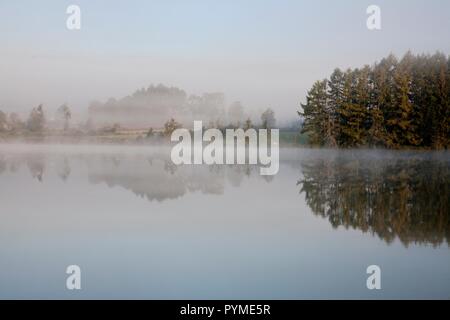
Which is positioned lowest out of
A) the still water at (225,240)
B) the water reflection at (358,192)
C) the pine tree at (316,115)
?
the still water at (225,240)

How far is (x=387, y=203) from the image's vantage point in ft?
32.8

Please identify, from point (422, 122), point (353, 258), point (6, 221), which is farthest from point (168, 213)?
point (422, 122)

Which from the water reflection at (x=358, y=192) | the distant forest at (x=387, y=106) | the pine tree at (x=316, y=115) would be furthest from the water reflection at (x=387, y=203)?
the pine tree at (x=316, y=115)

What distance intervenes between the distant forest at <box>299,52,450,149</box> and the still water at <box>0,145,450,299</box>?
22149 millimetres

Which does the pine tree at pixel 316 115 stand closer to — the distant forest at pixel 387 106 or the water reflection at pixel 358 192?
the distant forest at pixel 387 106

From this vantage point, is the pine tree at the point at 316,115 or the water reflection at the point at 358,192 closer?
the water reflection at the point at 358,192

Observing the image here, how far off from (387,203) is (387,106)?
2677cm

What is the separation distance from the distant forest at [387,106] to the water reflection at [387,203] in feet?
62.5

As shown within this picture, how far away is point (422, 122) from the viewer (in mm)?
33500

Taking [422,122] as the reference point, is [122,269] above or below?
below

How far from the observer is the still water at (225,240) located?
17.6 ft
